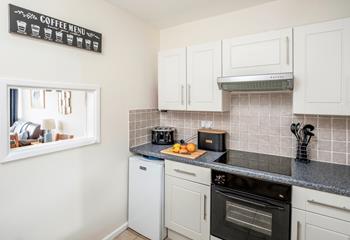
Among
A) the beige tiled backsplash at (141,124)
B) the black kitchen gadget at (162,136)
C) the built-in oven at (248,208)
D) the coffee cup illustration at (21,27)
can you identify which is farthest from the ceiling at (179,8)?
the built-in oven at (248,208)

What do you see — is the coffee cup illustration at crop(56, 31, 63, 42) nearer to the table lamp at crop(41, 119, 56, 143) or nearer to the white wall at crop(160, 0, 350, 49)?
the white wall at crop(160, 0, 350, 49)

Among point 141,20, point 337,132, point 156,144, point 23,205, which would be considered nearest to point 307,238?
point 337,132

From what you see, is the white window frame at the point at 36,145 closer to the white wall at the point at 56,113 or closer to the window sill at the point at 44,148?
the window sill at the point at 44,148

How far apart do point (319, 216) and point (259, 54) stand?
130 cm

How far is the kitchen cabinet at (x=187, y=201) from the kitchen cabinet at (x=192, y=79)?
26.2 inches

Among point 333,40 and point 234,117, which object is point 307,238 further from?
point 333,40

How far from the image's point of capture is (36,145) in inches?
57.0

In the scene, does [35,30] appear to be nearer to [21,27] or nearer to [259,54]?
[21,27]

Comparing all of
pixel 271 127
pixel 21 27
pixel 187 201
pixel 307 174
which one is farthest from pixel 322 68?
pixel 21 27

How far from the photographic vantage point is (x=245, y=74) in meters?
1.77

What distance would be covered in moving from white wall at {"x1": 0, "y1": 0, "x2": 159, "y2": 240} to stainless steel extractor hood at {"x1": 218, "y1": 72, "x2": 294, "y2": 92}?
1042mm

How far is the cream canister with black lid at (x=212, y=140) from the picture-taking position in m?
2.08

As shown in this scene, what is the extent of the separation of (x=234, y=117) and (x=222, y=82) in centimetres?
55

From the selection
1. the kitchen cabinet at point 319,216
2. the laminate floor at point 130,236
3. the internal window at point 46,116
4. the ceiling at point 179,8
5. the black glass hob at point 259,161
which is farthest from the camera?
the internal window at point 46,116
